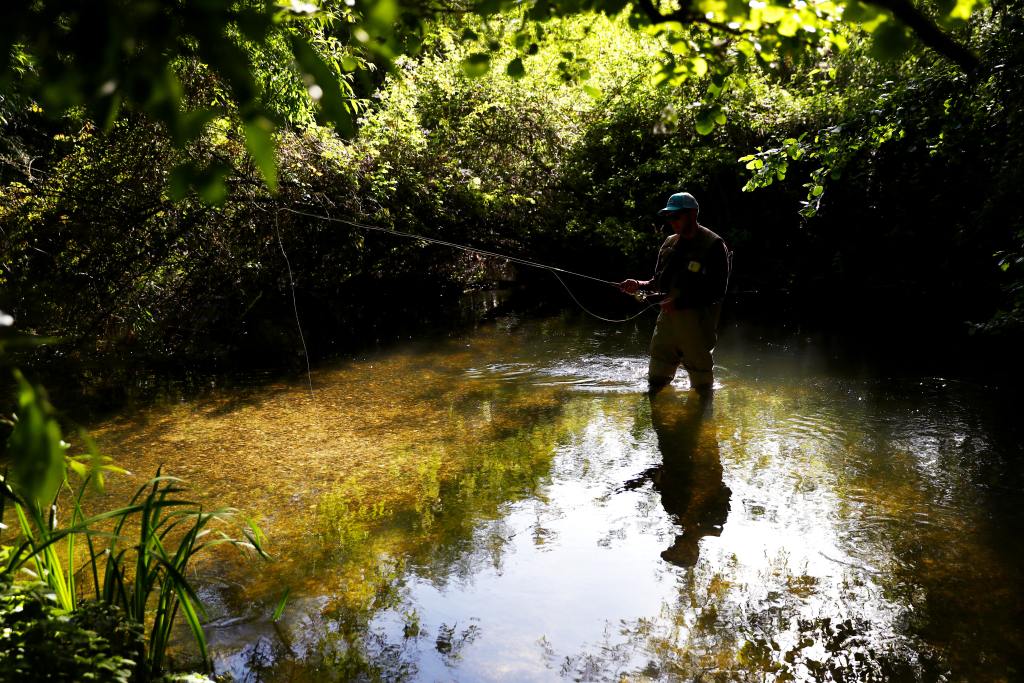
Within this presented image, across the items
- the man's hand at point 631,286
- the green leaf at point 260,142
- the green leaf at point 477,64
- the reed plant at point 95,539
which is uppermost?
the green leaf at point 477,64

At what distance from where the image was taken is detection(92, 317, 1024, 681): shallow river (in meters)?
→ 3.07

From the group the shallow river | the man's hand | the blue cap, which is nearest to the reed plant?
the shallow river

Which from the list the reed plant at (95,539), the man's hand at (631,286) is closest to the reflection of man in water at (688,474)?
the man's hand at (631,286)

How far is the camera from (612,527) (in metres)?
4.23

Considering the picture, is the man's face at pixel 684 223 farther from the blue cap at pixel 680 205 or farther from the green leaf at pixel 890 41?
the green leaf at pixel 890 41

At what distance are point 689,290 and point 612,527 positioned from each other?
2652 mm

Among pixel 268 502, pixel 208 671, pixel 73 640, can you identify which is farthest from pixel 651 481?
pixel 73 640

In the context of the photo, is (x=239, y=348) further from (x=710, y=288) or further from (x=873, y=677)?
(x=873, y=677)

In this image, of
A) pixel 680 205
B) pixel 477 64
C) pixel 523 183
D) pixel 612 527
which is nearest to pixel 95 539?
pixel 612 527

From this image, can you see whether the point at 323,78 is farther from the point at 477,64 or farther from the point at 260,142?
the point at 477,64

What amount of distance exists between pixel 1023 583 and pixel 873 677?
44.6 inches

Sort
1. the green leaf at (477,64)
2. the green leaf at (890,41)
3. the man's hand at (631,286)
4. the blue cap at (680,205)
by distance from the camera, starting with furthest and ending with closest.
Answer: the man's hand at (631,286) → the blue cap at (680,205) → the green leaf at (477,64) → the green leaf at (890,41)

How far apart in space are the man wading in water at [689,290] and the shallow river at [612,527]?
39cm

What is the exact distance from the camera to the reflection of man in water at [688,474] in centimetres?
412
